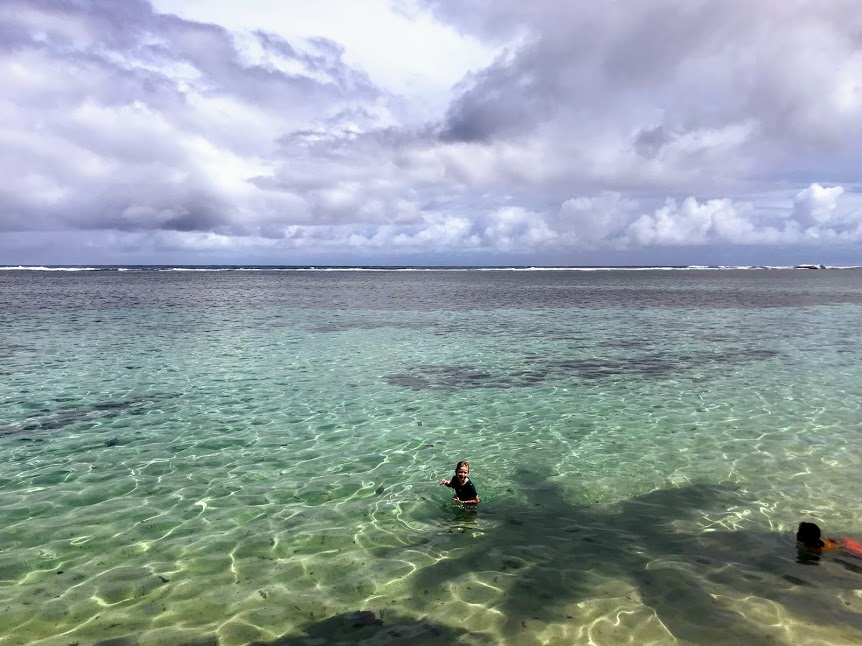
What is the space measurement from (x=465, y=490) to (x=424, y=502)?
1.01 meters

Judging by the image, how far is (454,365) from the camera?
28547 mm

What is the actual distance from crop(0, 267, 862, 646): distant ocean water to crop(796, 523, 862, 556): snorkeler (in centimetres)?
32

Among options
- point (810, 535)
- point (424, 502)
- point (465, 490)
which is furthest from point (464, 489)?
point (810, 535)

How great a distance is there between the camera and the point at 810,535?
33.4 ft

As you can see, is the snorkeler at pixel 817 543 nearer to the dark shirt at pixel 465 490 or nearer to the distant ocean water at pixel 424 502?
the distant ocean water at pixel 424 502

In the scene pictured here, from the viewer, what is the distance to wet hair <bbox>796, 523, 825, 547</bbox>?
33.2ft

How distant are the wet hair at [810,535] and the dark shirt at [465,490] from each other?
19.8ft

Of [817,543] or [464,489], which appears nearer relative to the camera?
[817,543]

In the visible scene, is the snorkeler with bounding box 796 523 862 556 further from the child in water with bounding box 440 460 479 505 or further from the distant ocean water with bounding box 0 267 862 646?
the child in water with bounding box 440 460 479 505

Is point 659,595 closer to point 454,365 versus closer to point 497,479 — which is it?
point 497,479

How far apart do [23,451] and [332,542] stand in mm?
10461

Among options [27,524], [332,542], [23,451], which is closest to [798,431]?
[332,542]

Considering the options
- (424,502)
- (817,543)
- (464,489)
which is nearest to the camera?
(817,543)

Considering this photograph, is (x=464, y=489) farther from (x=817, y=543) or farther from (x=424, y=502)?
(x=817, y=543)
